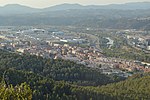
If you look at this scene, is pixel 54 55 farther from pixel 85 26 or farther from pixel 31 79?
pixel 85 26

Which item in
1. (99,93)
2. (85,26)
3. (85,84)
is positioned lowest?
(85,26)

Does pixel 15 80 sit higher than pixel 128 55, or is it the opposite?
pixel 15 80

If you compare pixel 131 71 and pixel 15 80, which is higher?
pixel 15 80

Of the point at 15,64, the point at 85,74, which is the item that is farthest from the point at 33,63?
the point at 85,74

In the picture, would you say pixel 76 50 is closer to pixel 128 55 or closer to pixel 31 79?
pixel 128 55

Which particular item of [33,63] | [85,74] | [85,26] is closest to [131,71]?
[85,74]

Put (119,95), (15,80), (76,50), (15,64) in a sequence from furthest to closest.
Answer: (76,50) < (15,64) < (119,95) < (15,80)

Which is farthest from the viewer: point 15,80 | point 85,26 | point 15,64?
point 85,26

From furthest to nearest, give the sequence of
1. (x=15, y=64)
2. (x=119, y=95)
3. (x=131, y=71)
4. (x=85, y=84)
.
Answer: (x=131, y=71) → (x=15, y=64) → (x=85, y=84) → (x=119, y=95)

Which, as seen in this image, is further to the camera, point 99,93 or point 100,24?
point 100,24
